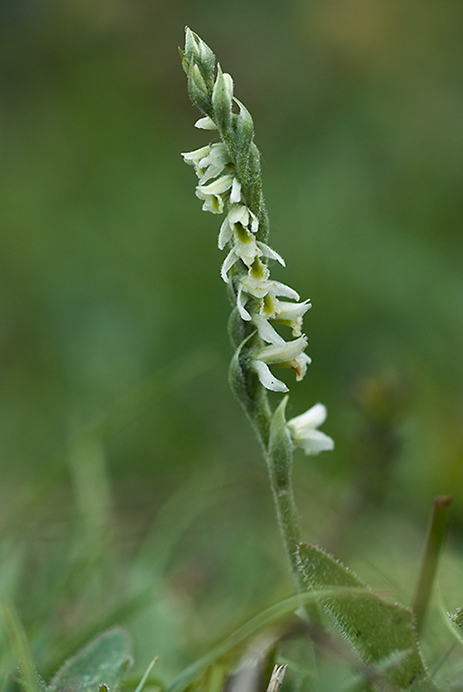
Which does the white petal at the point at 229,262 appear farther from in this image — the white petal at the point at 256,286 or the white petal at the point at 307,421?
the white petal at the point at 307,421

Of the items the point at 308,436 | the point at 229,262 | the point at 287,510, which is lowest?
the point at 287,510

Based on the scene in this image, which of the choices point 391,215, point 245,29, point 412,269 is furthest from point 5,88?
point 412,269

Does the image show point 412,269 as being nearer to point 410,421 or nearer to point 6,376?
point 410,421

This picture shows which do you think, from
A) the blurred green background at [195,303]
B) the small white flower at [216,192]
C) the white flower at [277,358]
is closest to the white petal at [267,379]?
the white flower at [277,358]

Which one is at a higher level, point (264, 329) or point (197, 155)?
point (197, 155)

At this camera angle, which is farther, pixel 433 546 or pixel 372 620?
pixel 433 546

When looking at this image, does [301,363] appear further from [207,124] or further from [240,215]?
[207,124]

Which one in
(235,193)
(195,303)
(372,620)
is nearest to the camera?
(372,620)

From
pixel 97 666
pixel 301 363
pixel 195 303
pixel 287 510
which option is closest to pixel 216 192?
pixel 301 363
